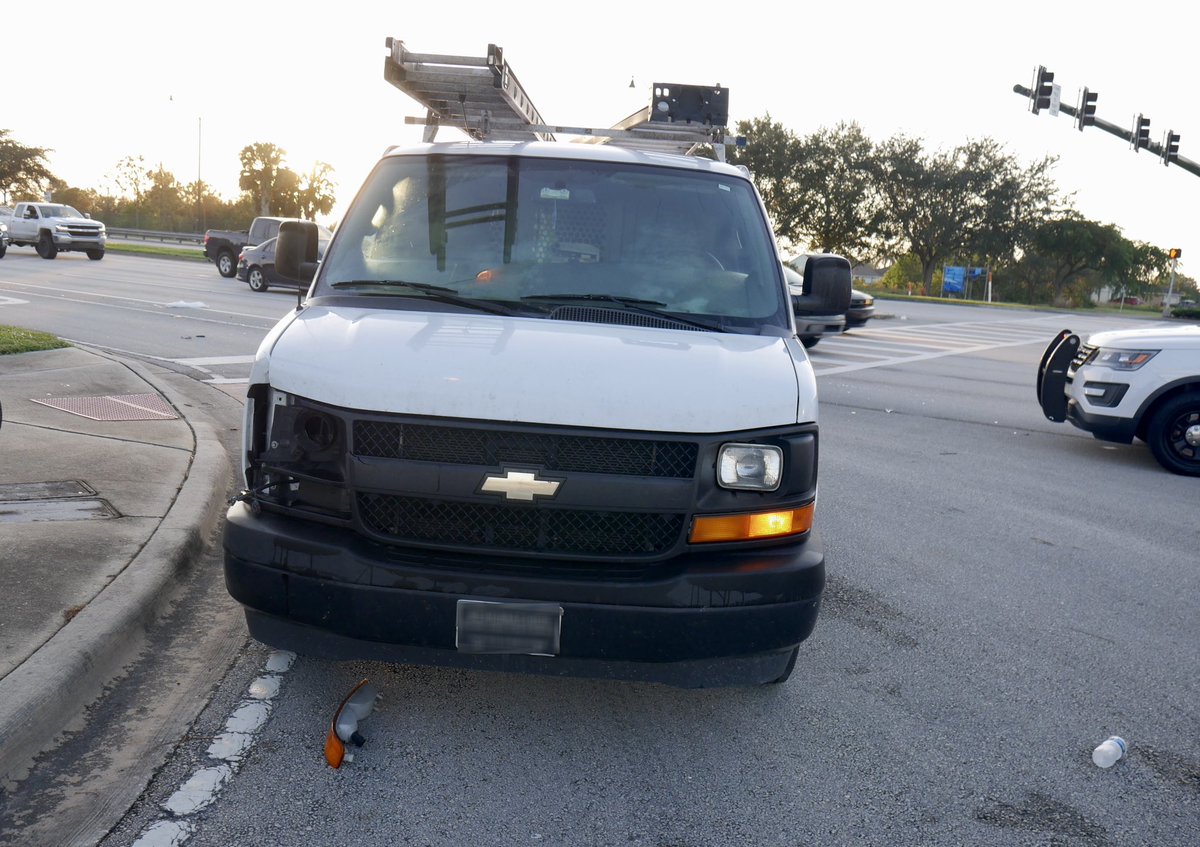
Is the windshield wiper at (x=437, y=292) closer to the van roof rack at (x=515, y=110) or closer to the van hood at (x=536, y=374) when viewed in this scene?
the van hood at (x=536, y=374)

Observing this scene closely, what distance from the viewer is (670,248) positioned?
4.64 meters

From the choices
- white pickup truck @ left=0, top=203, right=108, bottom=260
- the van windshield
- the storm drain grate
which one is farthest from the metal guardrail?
the van windshield

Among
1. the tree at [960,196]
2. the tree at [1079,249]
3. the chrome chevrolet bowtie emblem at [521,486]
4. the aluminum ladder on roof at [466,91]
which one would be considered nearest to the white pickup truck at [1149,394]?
the aluminum ladder on roof at [466,91]

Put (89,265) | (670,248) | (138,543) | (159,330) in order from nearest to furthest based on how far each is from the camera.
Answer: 1. (670,248)
2. (138,543)
3. (159,330)
4. (89,265)

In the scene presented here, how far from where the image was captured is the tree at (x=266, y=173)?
88625 millimetres

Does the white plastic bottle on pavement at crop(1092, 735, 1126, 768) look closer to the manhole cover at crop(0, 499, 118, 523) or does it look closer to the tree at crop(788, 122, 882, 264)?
the manhole cover at crop(0, 499, 118, 523)

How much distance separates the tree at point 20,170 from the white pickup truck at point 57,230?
A: 5655 cm

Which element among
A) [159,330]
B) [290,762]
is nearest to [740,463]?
[290,762]

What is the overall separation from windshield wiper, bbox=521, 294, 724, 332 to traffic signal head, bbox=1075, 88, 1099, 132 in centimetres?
2715

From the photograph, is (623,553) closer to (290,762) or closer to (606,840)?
(606,840)

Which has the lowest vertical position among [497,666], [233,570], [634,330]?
[497,666]

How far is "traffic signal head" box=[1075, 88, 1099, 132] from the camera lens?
27.5 m

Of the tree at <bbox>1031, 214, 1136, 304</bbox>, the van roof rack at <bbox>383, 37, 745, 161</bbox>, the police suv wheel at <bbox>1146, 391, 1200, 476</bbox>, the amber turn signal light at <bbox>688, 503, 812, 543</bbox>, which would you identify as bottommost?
the police suv wheel at <bbox>1146, 391, 1200, 476</bbox>

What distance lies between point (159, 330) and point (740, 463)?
15.0 meters
